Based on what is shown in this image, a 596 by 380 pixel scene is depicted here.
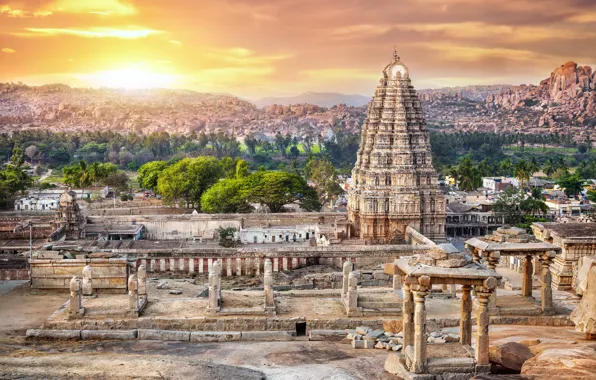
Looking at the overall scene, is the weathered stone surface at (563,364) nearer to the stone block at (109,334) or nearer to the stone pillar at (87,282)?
the stone block at (109,334)

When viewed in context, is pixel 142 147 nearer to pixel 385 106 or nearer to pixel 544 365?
pixel 385 106

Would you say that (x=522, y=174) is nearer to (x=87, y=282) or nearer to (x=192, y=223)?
(x=192, y=223)

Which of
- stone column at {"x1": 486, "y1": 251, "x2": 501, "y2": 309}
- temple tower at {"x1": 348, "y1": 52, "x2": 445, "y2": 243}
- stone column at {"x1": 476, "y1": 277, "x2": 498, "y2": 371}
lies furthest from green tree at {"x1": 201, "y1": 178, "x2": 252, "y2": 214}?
stone column at {"x1": 476, "y1": 277, "x2": 498, "y2": 371}

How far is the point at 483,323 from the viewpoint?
55.1 ft

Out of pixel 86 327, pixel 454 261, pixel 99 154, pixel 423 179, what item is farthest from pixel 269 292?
pixel 99 154

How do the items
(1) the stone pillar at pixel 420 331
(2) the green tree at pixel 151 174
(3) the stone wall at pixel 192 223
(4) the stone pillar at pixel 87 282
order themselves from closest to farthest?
(1) the stone pillar at pixel 420 331 → (4) the stone pillar at pixel 87 282 → (3) the stone wall at pixel 192 223 → (2) the green tree at pixel 151 174

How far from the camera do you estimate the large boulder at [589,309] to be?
1675cm

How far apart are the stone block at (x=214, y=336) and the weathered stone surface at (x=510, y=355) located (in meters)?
6.77

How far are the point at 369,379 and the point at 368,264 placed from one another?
20537 mm

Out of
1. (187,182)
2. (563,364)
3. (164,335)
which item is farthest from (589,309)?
(187,182)

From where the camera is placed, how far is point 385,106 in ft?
144

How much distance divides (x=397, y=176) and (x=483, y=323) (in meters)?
26.8

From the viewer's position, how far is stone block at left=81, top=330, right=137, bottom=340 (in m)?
20.6

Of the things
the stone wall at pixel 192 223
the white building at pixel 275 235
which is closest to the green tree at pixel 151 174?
the stone wall at pixel 192 223
